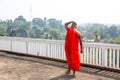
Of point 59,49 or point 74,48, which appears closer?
point 74,48

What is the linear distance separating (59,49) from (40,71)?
69.5 inches

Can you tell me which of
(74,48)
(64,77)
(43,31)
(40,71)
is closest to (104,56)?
(74,48)

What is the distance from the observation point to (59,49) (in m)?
9.60

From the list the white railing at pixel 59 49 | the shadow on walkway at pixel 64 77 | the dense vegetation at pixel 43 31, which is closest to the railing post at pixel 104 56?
the white railing at pixel 59 49

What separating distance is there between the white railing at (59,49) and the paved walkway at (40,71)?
39 centimetres

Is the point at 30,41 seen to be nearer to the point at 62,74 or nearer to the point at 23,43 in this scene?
the point at 23,43

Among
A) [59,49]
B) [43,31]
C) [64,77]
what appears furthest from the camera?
[43,31]

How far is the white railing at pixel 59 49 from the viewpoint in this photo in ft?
26.1

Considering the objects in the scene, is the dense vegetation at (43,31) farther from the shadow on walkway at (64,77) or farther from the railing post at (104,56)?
the shadow on walkway at (64,77)

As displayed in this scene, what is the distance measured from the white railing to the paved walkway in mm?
393

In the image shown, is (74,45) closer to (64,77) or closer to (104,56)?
(64,77)

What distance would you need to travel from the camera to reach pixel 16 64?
366 inches

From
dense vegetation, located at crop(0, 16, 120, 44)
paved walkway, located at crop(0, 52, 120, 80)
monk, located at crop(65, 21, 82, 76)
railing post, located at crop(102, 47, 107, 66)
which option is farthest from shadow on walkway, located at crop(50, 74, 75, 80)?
dense vegetation, located at crop(0, 16, 120, 44)

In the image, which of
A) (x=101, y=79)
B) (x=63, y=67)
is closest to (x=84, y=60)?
(x=63, y=67)
